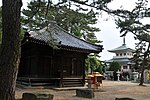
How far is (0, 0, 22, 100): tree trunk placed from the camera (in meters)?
7.93

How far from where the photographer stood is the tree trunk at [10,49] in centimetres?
793

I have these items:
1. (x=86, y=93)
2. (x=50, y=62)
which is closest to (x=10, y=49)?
→ (x=86, y=93)

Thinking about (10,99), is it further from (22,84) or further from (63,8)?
(22,84)

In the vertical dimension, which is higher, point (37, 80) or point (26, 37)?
point (26, 37)

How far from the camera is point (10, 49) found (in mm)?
8016

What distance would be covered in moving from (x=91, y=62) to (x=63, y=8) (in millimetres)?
27536

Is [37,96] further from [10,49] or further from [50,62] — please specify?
[50,62]

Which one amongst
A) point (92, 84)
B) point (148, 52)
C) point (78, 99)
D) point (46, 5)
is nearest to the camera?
point (46, 5)

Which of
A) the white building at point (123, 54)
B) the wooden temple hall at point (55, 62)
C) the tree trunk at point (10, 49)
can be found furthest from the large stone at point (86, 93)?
the white building at point (123, 54)

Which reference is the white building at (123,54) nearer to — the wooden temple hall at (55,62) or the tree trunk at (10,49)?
the wooden temple hall at (55,62)

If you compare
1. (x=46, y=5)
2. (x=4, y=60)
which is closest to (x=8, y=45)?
(x=4, y=60)

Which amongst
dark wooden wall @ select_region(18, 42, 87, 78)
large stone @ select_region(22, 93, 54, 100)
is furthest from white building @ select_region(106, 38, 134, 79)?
large stone @ select_region(22, 93, 54, 100)

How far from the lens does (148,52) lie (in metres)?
29.8

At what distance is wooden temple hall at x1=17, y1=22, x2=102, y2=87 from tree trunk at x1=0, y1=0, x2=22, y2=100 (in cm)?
1199
